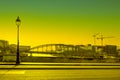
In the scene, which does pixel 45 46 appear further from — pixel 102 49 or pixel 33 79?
pixel 33 79

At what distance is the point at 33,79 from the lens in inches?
733

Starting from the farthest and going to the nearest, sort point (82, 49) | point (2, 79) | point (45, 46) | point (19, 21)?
point (45, 46)
point (82, 49)
point (19, 21)
point (2, 79)

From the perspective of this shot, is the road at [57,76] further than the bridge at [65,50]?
No

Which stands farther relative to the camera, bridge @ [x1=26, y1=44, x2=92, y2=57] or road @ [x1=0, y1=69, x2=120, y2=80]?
bridge @ [x1=26, y1=44, x2=92, y2=57]

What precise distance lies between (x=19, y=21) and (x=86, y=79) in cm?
Answer: 1673

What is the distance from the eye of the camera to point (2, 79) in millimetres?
18438

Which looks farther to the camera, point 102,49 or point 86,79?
point 102,49

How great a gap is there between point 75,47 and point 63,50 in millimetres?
15449

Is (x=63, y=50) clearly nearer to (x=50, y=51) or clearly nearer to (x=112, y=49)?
(x=50, y=51)

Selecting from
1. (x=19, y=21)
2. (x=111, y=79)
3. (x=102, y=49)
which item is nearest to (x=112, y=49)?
(x=102, y=49)

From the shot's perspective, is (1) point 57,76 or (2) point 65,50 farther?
(2) point 65,50

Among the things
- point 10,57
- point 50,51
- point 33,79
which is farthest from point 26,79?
point 50,51

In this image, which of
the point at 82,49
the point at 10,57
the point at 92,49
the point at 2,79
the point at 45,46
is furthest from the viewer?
the point at 45,46

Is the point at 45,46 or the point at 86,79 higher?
the point at 45,46
